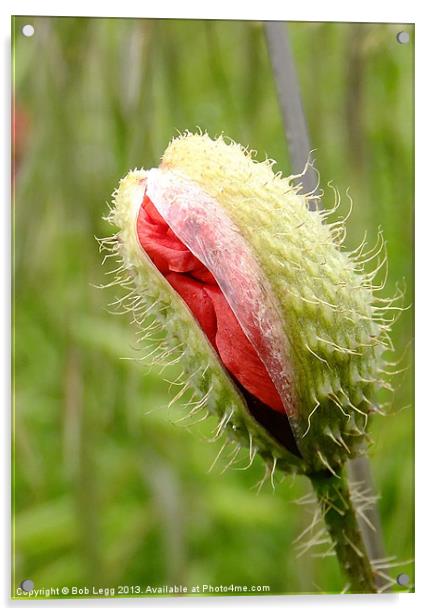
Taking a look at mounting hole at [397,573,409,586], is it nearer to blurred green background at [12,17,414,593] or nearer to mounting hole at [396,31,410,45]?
blurred green background at [12,17,414,593]

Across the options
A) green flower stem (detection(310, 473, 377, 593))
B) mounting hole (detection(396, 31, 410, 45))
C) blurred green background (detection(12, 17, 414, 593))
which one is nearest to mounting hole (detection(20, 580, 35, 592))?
blurred green background (detection(12, 17, 414, 593))

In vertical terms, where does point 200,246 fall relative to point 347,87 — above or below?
Result: below

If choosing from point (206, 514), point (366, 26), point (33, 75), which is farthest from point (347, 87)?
point (206, 514)

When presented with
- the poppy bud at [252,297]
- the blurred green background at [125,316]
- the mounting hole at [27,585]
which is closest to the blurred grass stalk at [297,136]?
the blurred green background at [125,316]

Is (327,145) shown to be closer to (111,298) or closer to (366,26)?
(366,26)

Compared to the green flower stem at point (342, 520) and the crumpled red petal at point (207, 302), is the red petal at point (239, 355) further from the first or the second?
the green flower stem at point (342, 520)

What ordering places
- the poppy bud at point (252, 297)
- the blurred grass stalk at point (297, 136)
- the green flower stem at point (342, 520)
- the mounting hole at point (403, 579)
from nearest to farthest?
the poppy bud at point (252, 297) → the green flower stem at point (342, 520) → the blurred grass stalk at point (297, 136) → the mounting hole at point (403, 579)
